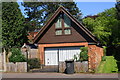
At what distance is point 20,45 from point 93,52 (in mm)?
10085

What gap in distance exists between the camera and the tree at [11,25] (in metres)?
24.3

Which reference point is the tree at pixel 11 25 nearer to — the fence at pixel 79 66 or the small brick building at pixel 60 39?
the small brick building at pixel 60 39

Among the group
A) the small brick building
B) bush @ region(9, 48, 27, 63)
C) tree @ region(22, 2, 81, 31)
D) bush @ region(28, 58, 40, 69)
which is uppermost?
tree @ region(22, 2, 81, 31)

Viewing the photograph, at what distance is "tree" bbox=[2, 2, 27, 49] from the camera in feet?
79.8

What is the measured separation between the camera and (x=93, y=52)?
19.1 m

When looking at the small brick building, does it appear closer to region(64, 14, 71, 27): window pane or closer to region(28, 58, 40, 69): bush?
region(64, 14, 71, 27): window pane

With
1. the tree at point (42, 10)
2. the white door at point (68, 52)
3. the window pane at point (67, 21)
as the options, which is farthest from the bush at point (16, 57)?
the tree at point (42, 10)

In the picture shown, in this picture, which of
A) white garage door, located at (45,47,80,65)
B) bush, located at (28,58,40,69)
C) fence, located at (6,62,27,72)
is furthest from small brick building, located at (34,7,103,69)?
fence, located at (6,62,27,72)

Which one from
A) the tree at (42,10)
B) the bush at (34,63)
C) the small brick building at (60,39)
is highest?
the tree at (42,10)

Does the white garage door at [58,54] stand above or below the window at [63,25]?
below

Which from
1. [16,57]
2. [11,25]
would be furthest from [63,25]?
[16,57]

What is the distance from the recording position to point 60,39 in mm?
23969

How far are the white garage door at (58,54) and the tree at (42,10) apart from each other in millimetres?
26120

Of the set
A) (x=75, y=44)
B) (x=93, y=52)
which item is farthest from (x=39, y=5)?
(x=93, y=52)
